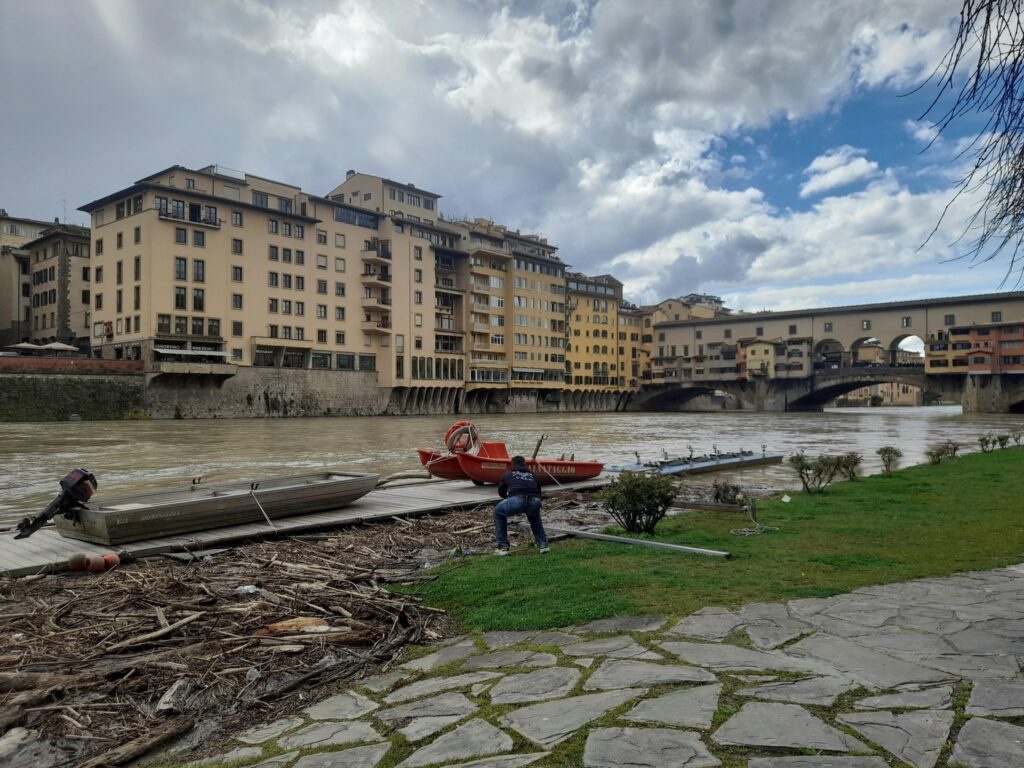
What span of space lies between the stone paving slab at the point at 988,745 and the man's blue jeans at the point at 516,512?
6197 millimetres

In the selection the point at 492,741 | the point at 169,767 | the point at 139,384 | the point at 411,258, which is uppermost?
the point at 411,258

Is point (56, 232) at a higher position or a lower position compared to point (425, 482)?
higher

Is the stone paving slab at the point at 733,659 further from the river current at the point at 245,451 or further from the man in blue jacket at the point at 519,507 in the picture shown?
the river current at the point at 245,451

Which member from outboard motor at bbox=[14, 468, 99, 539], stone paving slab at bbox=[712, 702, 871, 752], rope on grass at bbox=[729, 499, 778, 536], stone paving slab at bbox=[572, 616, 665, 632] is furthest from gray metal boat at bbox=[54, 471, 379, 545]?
stone paving slab at bbox=[712, 702, 871, 752]

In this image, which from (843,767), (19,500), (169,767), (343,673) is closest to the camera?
(843,767)

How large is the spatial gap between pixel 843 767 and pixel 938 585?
4049 millimetres

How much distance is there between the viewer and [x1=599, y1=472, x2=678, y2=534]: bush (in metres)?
10.3

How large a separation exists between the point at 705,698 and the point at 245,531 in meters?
8.86

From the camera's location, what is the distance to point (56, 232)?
74.8 meters

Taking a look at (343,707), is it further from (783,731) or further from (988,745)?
(988,745)

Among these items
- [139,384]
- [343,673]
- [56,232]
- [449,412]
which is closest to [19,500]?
[343,673]

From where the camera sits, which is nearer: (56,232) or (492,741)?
(492,741)

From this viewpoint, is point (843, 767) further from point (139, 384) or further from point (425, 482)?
point (139, 384)

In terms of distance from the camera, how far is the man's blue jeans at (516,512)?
9375 millimetres
